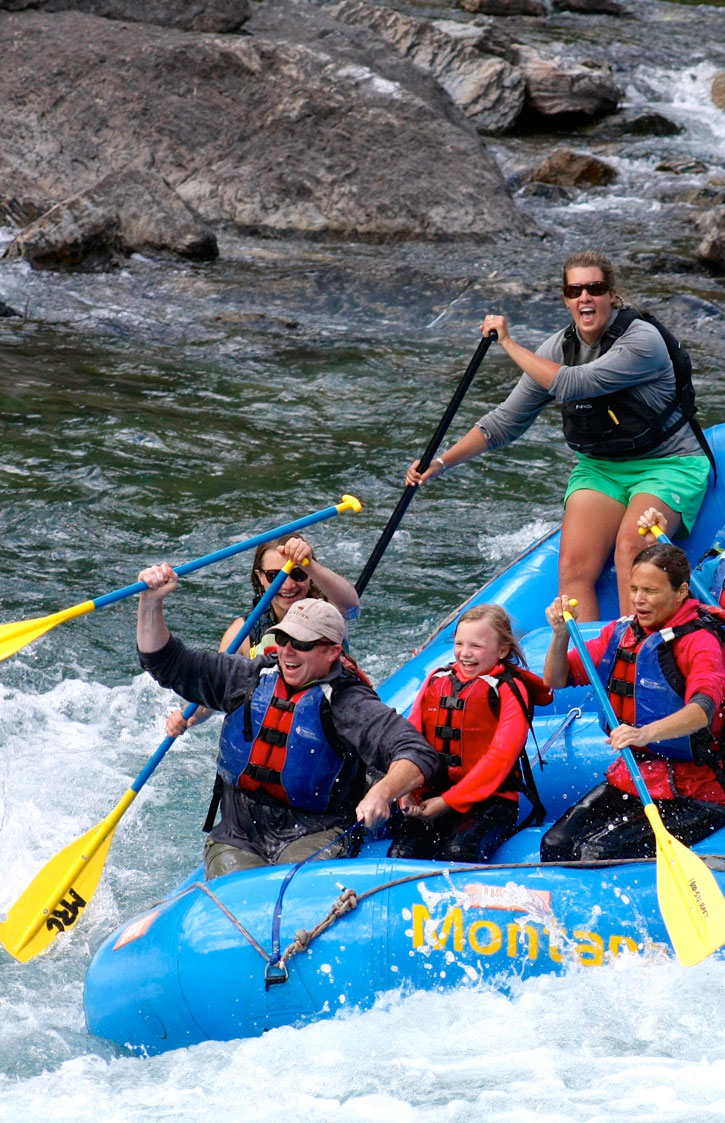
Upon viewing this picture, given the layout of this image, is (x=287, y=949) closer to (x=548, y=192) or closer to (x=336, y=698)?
(x=336, y=698)

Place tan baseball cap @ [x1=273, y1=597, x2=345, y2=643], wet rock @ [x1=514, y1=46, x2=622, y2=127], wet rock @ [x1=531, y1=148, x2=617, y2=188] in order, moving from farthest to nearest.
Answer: wet rock @ [x1=514, y1=46, x2=622, y2=127] → wet rock @ [x1=531, y1=148, x2=617, y2=188] → tan baseball cap @ [x1=273, y1=597, x2=345, y2=643]

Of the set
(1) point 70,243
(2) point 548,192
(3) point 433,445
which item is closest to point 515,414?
(3) point 433,445

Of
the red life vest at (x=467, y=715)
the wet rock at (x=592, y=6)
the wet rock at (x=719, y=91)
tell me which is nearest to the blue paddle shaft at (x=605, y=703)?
the red life vest at (x=467, y=715)

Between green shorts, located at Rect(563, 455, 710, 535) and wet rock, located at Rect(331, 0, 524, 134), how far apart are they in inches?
450

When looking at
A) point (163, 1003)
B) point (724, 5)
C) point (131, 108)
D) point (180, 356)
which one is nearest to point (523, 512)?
point (180, 356)

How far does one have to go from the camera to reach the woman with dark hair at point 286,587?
3979 millimetres

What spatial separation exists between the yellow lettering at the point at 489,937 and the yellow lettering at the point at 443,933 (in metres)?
0.03

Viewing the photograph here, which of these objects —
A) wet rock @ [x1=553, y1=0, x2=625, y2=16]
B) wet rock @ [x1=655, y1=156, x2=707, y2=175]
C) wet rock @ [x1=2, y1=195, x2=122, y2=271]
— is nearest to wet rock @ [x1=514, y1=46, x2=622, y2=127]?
wet rock @ [x1=655, y1=156, x2=707, y2=175]

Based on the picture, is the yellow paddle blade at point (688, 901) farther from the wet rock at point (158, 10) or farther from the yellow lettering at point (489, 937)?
the wet rock at point (158, 10)

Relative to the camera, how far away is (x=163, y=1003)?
338 cm

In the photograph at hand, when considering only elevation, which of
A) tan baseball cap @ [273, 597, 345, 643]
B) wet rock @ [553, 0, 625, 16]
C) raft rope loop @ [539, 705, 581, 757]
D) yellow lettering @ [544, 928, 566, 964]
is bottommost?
raft rope loop @ [539, 705, 581, 757]

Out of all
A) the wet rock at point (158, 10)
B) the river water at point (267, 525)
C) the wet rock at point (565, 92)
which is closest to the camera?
the river water at point (267, 525)

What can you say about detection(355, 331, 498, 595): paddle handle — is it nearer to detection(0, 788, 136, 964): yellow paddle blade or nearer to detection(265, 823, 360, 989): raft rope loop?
detection(0, 788, 136, 964): yellow paddle blade

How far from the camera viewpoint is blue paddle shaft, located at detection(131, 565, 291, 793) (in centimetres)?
393
